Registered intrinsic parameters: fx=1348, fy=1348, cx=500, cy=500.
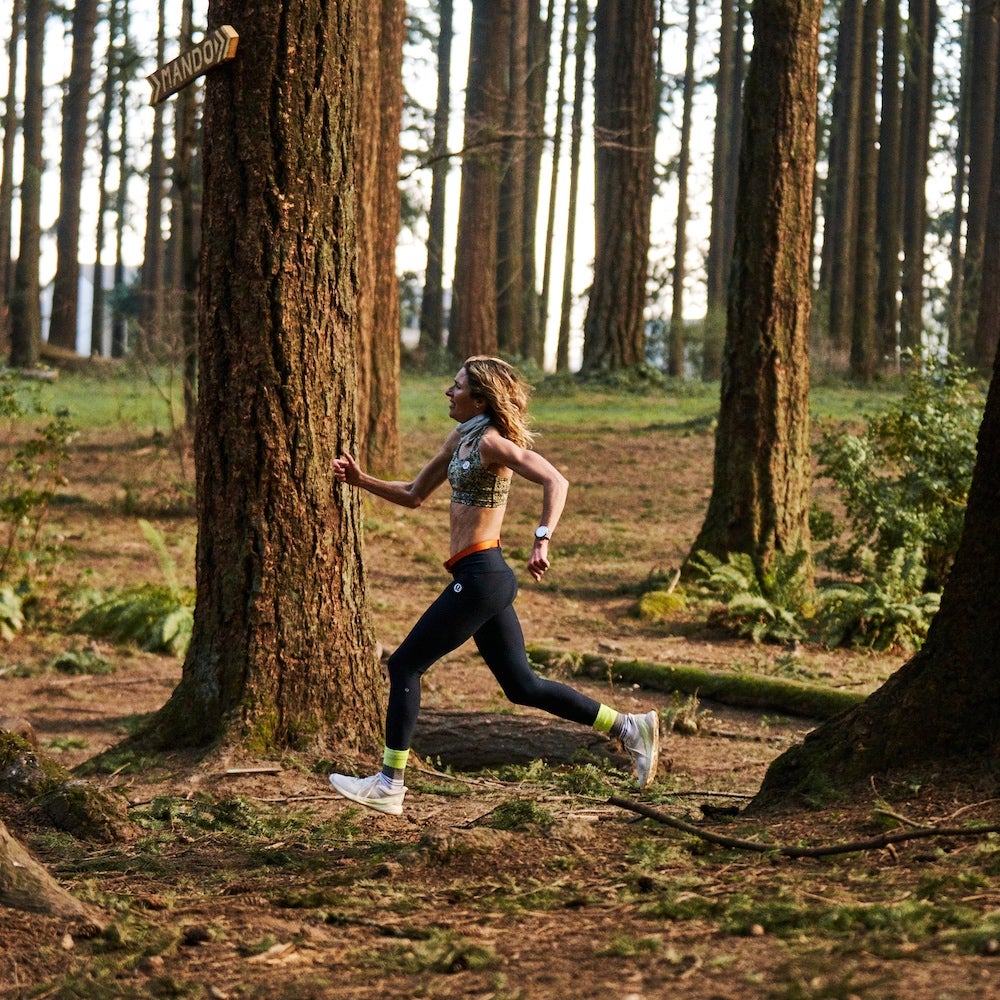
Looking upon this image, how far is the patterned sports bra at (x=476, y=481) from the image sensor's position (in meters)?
5.52

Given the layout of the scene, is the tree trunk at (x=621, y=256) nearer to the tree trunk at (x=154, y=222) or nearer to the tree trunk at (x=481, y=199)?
the tree trunk at (x=481, y=199)

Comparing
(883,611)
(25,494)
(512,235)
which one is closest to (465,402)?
(883,611)

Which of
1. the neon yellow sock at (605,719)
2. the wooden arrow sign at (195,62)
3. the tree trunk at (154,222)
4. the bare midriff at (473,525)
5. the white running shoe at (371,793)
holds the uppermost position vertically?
the tree trunk at (154,222)

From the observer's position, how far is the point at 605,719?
6086 mm

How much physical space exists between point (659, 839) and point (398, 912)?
1.05 m

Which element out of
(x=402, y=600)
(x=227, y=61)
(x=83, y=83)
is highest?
(x=83, y=83)

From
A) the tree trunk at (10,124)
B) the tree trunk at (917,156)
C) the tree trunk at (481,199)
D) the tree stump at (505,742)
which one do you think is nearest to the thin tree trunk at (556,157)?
the tree trunk at (481,199)

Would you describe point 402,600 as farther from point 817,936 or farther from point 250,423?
point 817,936

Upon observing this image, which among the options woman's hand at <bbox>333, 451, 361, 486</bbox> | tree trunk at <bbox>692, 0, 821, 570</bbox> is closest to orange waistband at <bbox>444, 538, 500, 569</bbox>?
woman's hand at <bbox>333, 451, 361, 486</bbox>

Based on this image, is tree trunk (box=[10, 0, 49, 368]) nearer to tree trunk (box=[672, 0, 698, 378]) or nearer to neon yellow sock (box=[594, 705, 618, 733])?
tree trunk (box=[672, 0, 698, 378])

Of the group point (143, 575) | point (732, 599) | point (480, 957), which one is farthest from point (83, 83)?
point (480, 957)

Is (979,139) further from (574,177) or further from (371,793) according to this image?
(371,793)

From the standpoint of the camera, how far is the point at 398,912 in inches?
160

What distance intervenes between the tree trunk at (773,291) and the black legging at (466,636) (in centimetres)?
539
